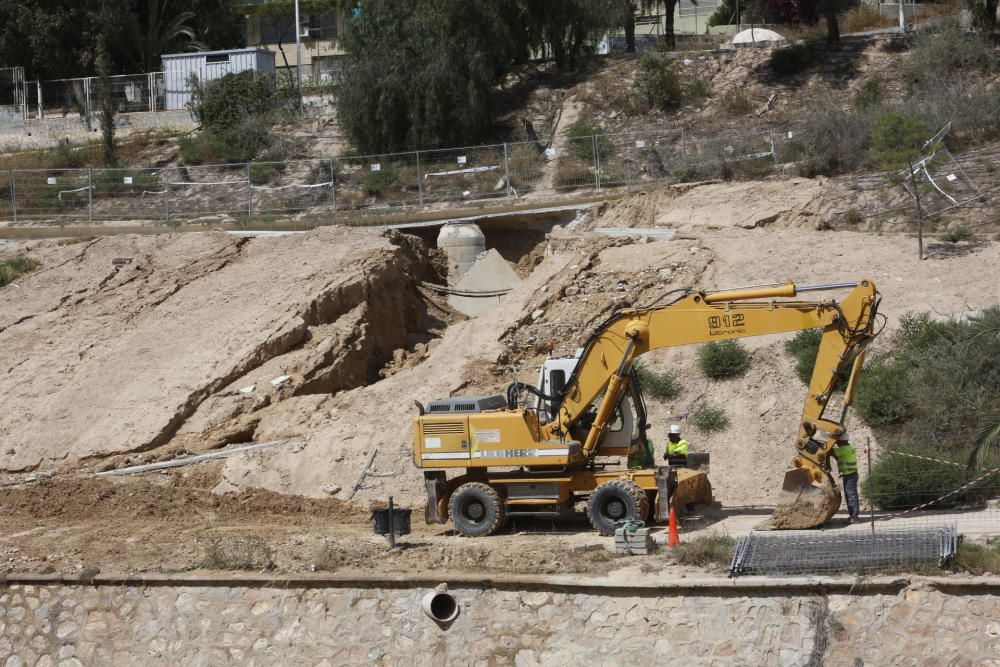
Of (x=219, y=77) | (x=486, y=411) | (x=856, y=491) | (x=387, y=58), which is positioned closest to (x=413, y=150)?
(x=387, y=58)

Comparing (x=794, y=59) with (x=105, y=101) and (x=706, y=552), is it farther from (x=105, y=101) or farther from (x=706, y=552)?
(x=706, y=552)

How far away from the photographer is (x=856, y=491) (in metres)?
15.6

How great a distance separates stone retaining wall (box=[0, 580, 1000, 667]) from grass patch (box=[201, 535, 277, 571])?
393 millimetres

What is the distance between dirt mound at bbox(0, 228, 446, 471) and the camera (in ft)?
72.9

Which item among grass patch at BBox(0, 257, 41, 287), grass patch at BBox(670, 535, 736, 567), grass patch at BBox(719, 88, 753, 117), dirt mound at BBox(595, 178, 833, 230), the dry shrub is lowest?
grass patch at BBox(670, 535, 736, 567)

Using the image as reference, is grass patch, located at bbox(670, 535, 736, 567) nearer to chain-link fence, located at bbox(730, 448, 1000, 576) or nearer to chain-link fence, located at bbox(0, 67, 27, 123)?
chain-link fence, located at bbox(730, 448, 1000, 576)

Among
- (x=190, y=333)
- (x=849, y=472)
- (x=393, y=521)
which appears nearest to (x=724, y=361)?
(x=849, y=472)

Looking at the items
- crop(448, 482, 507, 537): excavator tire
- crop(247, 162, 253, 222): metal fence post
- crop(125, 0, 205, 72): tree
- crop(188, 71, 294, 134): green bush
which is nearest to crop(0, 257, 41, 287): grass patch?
crop(247, 162, 253, 222): metal fence post

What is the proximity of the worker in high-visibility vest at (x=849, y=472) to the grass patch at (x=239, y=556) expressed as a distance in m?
7.34

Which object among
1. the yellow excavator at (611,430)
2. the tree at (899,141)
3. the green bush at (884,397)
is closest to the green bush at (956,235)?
the tree at (899,141)

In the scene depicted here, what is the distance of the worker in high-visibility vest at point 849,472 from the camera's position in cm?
1556

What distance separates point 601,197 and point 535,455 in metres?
Answer: 14.4

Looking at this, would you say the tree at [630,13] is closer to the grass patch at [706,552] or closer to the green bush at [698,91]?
the green bush at [698,91]

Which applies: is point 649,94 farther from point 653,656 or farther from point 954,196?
point 653,656
